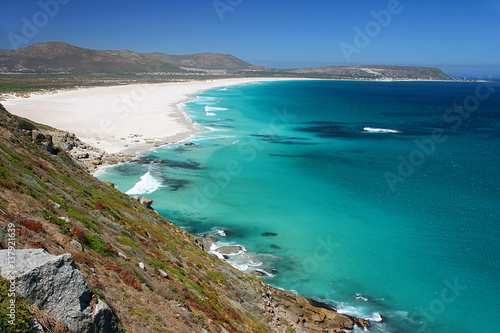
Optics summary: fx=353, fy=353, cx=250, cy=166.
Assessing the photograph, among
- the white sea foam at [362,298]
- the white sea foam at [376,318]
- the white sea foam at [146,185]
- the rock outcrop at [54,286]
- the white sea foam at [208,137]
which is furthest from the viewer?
the white sea foam at [208,137]

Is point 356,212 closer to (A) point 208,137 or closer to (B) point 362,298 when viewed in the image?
(B) point 362,298

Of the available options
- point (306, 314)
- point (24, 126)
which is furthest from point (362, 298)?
point (24, 126)

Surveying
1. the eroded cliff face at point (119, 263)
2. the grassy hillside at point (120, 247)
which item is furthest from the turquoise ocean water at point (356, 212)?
the grassy hillside at point (120, 247)

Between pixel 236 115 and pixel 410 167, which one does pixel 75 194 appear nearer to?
pixel 410 167

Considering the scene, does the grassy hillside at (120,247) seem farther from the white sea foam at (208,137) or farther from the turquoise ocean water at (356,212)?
the white sea foam at (208,137)

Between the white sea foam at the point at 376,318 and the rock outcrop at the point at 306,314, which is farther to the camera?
the white sea foam at the point at 376,318

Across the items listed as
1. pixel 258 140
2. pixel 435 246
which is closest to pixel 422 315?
pixel 435 246

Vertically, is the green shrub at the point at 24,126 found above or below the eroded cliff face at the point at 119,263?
above
